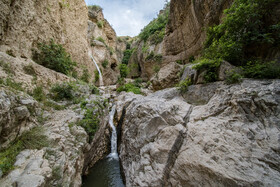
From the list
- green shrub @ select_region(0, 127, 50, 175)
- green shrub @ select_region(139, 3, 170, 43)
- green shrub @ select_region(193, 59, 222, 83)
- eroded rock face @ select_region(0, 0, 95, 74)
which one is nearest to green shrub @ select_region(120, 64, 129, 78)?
green shrub @ select_region(139, 3, 170, 43)

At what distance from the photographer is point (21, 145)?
3.26 metres

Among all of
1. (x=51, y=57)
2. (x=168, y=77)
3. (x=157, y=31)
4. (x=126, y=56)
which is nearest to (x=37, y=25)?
(x=51, y=57)

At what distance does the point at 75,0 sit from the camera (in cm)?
1323

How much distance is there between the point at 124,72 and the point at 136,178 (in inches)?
970

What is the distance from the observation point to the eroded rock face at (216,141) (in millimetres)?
2602

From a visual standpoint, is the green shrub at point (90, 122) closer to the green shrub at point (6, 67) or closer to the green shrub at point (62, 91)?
the green shrub at point (62, 91)

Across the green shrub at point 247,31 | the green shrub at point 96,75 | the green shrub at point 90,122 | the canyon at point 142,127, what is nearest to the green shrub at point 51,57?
the canyon at point 142,127

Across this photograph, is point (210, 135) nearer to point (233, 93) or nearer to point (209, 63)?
point (233, 93)

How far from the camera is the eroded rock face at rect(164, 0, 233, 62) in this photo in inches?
332

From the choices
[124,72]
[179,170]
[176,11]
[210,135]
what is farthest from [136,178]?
[124,72]

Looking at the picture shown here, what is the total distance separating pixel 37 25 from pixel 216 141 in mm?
12357

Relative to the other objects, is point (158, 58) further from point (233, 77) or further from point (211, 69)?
point (233, 77)

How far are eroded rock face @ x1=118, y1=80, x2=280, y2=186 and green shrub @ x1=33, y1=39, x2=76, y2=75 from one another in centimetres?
835

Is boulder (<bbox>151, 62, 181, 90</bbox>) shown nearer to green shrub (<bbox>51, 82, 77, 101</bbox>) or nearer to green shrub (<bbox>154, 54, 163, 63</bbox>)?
green shrub (<bbox>154, 54, 163, 63</bbox>)
